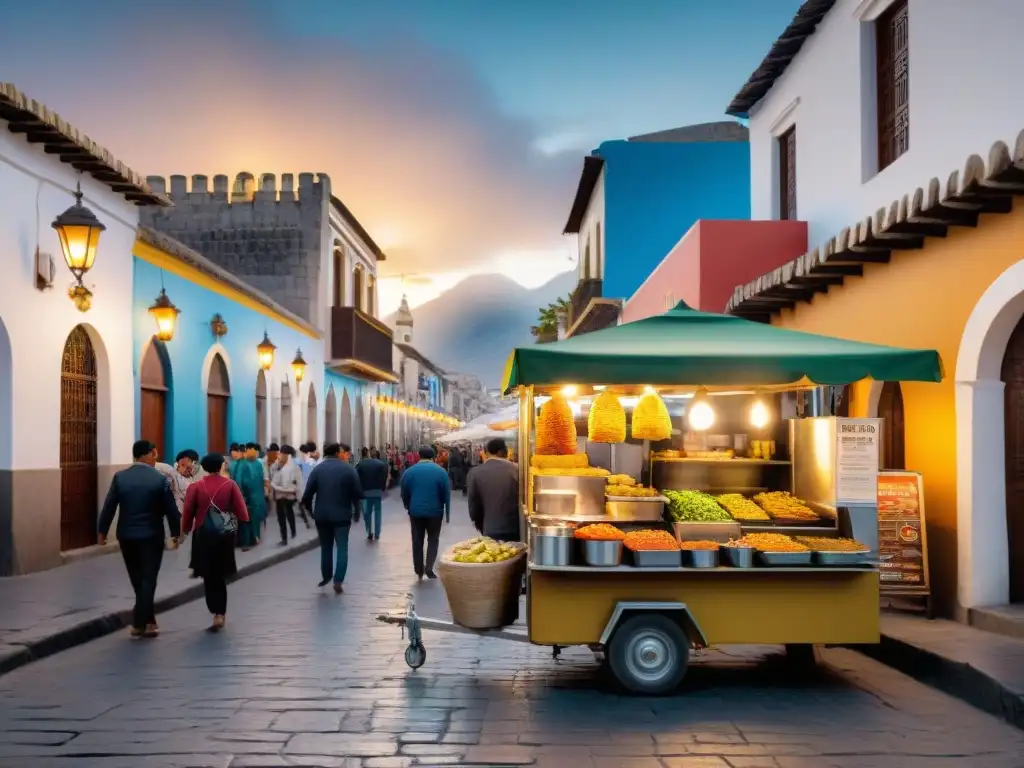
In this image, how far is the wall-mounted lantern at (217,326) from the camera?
20.5m

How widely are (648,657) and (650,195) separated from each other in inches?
905

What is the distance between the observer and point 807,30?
49.8ft

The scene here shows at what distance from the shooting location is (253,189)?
3088 centimetres

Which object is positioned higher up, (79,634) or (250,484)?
(250,484)

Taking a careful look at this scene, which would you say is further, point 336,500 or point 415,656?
point 336,500

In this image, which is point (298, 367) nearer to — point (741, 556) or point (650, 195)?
point (650, 195)

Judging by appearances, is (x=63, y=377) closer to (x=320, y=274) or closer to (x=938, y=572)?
(x=938, y=572)

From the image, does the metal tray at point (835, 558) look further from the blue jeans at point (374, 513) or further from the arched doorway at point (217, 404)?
the arched doorway at point (217, 404)

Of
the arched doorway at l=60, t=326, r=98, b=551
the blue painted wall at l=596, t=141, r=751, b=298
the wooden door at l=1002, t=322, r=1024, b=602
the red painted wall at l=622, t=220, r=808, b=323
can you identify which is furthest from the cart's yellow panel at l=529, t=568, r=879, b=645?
the blue painted wall at l=596, t=141, r=751, b=298

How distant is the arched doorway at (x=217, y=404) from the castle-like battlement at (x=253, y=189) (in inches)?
393

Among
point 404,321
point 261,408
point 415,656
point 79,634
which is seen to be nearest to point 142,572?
point 79,634

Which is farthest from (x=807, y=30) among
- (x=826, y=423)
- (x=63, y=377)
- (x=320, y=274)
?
(x=320, y=274)

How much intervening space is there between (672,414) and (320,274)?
759 inches

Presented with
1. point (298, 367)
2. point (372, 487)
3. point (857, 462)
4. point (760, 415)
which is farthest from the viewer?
point (298, 367)
